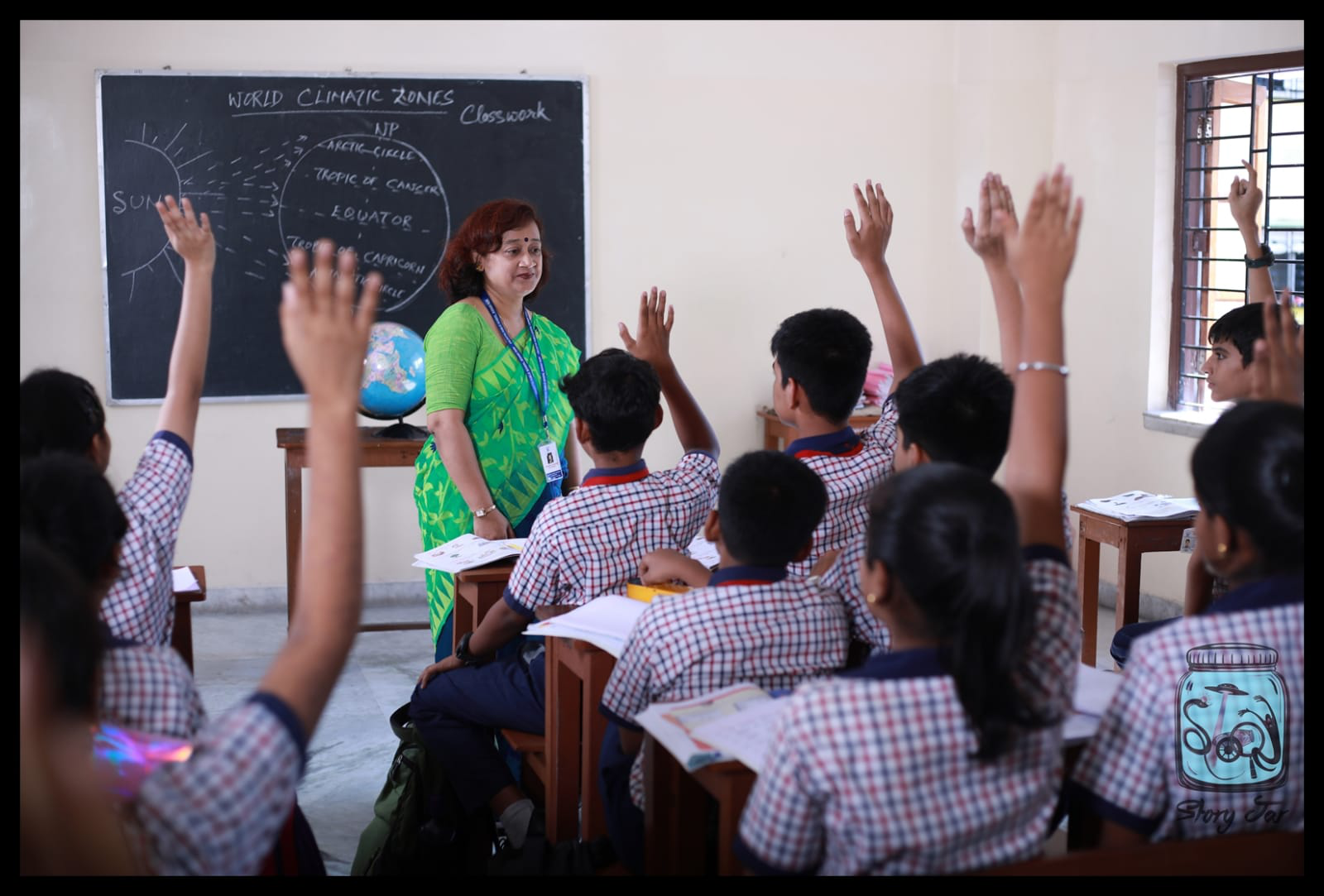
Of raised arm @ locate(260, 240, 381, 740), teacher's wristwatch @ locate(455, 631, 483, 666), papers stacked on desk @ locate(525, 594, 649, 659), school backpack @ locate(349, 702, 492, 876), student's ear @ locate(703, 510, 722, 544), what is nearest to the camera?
raised arm @ locate(260, 240, 381, 740)

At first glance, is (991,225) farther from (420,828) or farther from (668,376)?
(420,828)

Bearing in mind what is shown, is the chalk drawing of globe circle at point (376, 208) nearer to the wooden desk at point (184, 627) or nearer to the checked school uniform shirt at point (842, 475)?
the wooden desk at point (184, 627)

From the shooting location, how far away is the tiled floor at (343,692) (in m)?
3.01

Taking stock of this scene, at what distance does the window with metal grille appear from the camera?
4199 mm

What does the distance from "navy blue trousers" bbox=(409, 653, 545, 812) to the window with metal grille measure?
2917 millimetres

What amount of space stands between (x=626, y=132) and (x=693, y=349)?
0.85 m

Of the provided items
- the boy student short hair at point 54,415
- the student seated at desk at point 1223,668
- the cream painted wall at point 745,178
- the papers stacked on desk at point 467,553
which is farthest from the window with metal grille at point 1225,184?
the boy student short hair at point 54,415

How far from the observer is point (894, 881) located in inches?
52.9

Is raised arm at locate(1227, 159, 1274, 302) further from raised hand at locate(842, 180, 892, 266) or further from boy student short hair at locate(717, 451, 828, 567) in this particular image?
→ boy student short hair at locate(717, 451, 828, 567)

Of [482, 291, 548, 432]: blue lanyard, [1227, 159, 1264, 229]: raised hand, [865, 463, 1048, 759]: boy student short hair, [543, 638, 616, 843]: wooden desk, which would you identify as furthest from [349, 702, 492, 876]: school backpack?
[1227, 159, 1264, 229]: raised hand

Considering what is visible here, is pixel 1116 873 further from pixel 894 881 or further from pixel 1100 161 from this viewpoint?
pixel 1100 161

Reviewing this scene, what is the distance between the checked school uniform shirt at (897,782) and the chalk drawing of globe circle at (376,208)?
3.60 meters

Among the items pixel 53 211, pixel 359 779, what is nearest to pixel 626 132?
pixel 53 211

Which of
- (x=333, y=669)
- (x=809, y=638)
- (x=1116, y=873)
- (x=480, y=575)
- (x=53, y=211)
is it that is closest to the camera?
(x=333, y=669)
